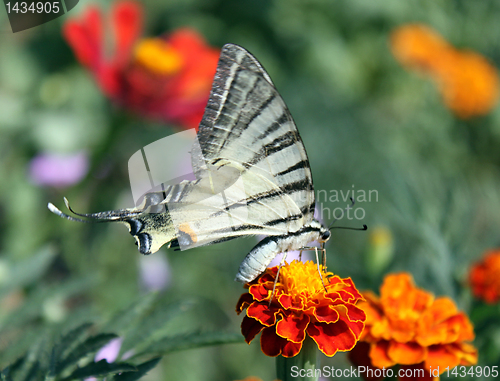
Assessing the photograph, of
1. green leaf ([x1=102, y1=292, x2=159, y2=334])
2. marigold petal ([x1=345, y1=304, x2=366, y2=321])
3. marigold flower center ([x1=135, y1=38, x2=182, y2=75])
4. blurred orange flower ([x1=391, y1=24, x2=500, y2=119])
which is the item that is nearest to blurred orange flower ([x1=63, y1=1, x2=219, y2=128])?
marigold flower center ([x1=135, y1=38, x2=182, y2=75])

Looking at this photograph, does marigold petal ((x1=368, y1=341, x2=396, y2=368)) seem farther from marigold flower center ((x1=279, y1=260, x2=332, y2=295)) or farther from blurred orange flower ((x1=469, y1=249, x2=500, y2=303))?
blurred orange flower ((x1=469, y1=249, x2=500, y2=303))

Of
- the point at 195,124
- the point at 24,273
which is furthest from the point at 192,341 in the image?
the point at 195,124

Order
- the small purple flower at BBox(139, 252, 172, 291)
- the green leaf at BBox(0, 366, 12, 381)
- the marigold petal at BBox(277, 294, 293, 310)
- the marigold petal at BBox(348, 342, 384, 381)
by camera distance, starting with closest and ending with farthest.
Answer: the green leaf at BBox(0, 366, 12, 381)
the marigold petal at BBox(277, 294, 293, 310)
the marigold petal at BBox(348, 342, 384, 381)
the small purple flower at BBox(139, 252, 172, 291)

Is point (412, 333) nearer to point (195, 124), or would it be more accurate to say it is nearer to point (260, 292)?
point (260, 292)

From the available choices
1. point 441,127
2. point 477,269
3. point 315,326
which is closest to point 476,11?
point 441,127

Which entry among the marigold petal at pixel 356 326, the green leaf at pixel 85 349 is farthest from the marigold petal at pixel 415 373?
the green leaf at pixel 85 349

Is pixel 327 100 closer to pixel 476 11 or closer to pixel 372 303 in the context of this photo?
pixel 476 11
